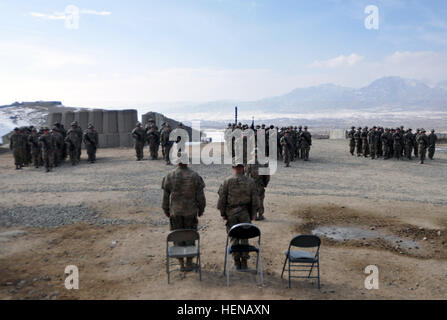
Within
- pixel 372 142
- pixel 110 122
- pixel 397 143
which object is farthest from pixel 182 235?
pixel 110 122

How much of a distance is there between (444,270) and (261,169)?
4308 millimetres

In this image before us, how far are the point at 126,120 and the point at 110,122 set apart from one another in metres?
1.15

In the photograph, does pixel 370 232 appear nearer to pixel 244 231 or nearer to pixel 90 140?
pixel 244 231

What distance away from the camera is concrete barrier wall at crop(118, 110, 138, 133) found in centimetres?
2533

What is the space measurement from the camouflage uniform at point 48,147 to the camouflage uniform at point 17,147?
2.05 meters

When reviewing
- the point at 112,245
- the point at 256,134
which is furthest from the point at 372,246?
the point at 256,134

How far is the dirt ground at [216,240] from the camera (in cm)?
516

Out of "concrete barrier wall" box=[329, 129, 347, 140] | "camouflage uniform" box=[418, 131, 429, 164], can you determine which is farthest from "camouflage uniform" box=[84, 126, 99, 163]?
"concrete barrier wall" box=[329, 129, 347, 140]

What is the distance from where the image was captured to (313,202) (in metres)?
10.5

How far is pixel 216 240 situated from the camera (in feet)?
23.9

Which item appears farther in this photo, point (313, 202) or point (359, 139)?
point (359, 139)

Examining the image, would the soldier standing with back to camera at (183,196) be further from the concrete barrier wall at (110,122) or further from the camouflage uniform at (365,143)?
the concrete barrier wall at (110,122)
